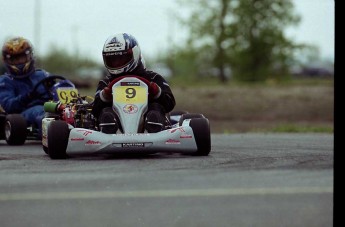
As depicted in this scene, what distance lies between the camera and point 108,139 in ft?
18.0

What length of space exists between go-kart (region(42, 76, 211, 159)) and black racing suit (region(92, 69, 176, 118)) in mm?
162

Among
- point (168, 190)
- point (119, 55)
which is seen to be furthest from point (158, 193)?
point (119, 55)

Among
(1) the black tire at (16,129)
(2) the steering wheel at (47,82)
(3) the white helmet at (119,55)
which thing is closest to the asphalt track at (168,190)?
(3) the white helmet at (119,55)

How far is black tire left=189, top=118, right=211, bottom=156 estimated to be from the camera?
560 centimetres

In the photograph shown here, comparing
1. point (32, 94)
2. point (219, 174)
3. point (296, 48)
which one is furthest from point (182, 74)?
point (219, 174)

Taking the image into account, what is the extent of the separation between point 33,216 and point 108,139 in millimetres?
1925

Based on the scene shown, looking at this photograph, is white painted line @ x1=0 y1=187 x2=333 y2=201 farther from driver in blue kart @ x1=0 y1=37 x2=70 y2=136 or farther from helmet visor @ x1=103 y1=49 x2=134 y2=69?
driver in blue kart @ x1=0 y1=37 x2=70 y2=136

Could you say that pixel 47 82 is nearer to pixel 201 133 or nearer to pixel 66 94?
pixel 66 94

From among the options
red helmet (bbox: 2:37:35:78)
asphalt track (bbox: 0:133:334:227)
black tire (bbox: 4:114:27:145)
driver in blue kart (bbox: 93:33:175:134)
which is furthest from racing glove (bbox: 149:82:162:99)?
red helmet (bbox: 2:37:35:78)

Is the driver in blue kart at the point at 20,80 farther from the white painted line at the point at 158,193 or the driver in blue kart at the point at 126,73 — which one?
the white painted line at the point at 158,193

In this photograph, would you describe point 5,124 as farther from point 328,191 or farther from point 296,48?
point 296,48

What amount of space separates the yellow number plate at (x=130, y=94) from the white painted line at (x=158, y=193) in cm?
169

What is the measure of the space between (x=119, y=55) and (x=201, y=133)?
0.89 m

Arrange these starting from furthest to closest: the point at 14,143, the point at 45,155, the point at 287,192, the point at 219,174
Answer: the point at 14,143, the point at 45,155, the point at 219,174, the point at 287,192
